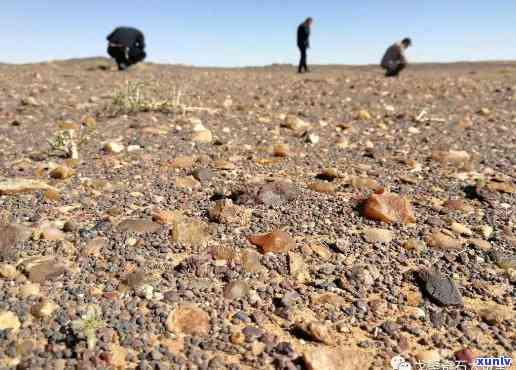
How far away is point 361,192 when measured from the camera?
9.50ft

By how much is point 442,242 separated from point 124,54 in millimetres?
10809

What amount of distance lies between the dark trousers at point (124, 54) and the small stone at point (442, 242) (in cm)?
1067

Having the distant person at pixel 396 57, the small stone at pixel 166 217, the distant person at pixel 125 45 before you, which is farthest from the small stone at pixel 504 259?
the distant person at pixel 125 45

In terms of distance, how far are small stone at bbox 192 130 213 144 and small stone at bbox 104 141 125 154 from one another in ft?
2.15

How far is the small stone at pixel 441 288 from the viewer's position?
1.84m

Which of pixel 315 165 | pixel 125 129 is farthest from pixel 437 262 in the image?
pixel 125 129

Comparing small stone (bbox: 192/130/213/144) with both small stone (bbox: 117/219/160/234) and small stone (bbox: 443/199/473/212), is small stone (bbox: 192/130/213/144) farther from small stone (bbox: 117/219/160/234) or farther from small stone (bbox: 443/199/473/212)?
small stone (bbox: 443/199/473/212)

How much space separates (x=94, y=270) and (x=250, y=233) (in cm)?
77

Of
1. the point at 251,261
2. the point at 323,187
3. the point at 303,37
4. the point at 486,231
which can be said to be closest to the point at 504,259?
the point at 486,231

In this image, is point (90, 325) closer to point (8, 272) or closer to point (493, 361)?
point (8, 272)

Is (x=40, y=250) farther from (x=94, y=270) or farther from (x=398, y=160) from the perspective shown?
(x=398, y=160)

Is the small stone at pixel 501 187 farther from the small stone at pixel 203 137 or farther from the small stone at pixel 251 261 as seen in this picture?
the small stone at pixel 203 137

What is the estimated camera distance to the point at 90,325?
1.51 meters

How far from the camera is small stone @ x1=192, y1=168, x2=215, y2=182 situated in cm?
299
